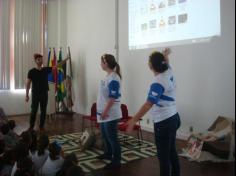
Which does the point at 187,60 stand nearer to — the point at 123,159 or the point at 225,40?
the point at 225,40

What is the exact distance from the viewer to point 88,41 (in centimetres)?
645

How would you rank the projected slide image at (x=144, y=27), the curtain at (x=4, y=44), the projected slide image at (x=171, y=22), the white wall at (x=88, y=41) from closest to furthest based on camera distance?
the projected slide image at (x=171, y=22)
the projected slide image at (x=144, y=27)
the white wall at (x=88, y=41)
the curtain at (x=4, y=44)

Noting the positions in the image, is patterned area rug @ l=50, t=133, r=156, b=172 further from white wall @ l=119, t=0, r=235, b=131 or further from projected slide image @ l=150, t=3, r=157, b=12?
projected slide image @ l=150, t=3, r=157, b=12

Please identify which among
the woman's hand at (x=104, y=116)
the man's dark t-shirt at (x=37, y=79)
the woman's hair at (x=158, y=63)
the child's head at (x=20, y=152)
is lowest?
the child's head at (x=20, y=152)

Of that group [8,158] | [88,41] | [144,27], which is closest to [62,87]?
[88,41]

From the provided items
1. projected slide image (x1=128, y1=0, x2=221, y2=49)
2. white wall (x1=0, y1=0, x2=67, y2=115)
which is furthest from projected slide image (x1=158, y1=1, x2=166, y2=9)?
white wall (x1=0, y1=0, x2=67, y2=115)

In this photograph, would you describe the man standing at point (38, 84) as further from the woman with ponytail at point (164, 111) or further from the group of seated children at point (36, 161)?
the woman with ponytail at point (164, 111)

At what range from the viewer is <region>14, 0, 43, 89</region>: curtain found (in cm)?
677

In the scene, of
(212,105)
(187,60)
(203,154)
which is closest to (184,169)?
(203,154)

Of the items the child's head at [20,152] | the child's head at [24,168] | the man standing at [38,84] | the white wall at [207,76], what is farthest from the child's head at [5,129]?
the white wall at [207,76]

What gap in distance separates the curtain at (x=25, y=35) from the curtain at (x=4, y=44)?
7.4 inches

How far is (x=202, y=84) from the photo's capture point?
3906mm

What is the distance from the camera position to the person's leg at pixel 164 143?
2.08 metres

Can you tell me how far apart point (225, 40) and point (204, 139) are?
4.39ft
